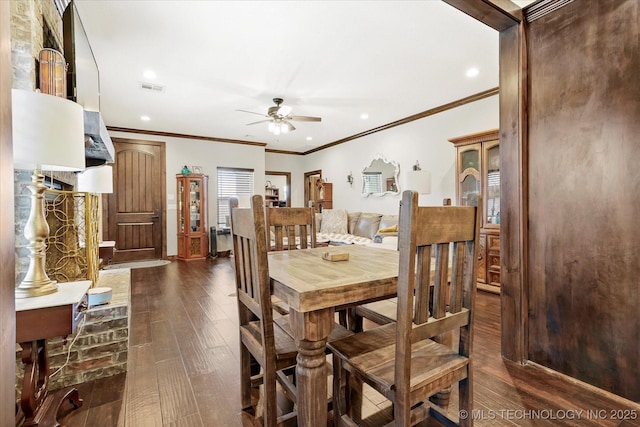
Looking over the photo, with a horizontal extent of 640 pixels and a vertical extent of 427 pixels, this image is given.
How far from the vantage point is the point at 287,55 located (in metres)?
3.15

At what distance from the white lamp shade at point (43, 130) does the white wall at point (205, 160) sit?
17.5ft

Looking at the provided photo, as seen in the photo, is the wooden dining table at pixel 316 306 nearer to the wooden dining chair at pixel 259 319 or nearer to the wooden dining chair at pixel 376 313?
the wooden dining chair at pixel 259 319

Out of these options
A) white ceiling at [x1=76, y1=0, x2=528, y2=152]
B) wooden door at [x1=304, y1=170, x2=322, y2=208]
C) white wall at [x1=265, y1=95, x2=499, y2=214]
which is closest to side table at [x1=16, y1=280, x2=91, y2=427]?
white ceiling at [x1=76, y1=0, x2=528, y2=152]

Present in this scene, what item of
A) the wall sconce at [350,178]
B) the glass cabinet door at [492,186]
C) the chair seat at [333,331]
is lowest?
the chair seat at [333,331]

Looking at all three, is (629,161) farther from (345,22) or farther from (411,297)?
(345,22)

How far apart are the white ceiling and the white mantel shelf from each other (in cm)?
216

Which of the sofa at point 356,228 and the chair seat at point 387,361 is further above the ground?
the sofa at point 356,228

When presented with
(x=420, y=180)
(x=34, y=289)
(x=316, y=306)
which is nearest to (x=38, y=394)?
(x=34, y=289)

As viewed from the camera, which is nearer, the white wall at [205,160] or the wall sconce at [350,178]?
the white wall at [205,160]

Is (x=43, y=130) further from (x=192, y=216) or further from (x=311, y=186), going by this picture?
(x=311, y=186)

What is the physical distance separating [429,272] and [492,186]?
317 centimetres

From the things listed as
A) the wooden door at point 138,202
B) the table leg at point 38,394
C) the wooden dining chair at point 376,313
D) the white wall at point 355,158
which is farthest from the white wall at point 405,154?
the table leg at point 38,394

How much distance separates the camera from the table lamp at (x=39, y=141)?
3.92 feet

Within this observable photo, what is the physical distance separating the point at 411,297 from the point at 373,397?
1.07 m
